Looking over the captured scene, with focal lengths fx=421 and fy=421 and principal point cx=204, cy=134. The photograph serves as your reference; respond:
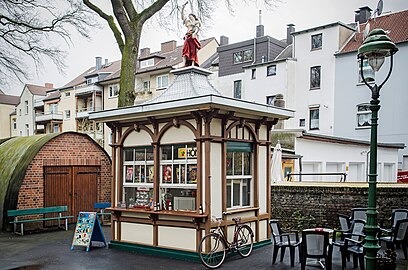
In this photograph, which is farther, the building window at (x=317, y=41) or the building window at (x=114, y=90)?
the building window at (x=114, y=90)

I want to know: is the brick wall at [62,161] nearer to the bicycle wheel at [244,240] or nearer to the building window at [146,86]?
the bicycle wheel at [244,240]

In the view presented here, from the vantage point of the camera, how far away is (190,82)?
34.8 ft

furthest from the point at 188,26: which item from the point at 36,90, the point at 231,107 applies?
the point at 36,90

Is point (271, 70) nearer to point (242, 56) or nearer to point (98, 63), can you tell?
point (242, 56)

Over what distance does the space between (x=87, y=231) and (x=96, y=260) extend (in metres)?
1.37

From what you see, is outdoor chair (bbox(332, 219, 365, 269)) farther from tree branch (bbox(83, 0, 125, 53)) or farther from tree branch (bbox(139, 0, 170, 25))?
tree branch (bbox(139, 0, 170, 25))

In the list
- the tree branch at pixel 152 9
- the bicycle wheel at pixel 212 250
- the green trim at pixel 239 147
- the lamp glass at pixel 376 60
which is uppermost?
the tree branch at pixel 152 9

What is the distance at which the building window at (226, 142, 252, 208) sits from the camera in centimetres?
1006

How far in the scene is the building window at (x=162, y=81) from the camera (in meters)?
33.8

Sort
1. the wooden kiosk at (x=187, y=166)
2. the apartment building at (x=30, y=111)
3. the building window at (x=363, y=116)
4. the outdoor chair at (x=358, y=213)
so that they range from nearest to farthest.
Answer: the wooden kiosk at (x=187, y=166)
the outdoor chair at (x=358, y=213)
the building window at (x=363, y=116)
the apartment building at (x=30, y=111)

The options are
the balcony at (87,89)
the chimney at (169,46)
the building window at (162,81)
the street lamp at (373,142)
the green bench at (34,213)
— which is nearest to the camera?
the street lamp at (373,142)

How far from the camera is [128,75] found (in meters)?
15.4

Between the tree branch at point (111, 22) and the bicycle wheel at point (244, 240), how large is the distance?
907cm

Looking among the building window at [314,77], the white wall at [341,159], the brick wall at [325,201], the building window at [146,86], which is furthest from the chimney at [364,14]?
the brick wall at [325,201]
